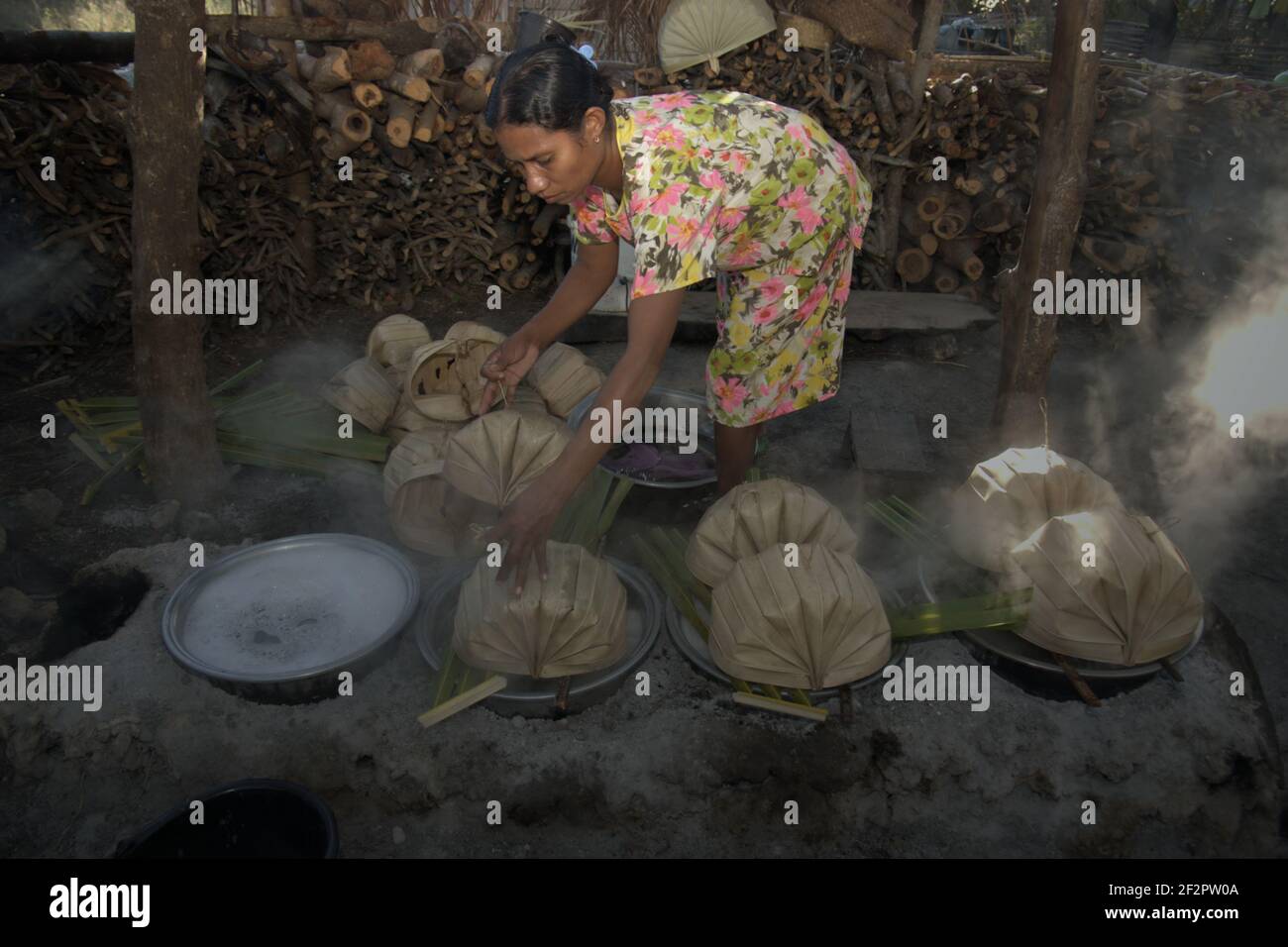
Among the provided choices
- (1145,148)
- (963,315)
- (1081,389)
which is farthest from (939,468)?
(1145,148)

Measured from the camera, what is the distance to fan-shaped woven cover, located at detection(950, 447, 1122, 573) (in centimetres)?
271

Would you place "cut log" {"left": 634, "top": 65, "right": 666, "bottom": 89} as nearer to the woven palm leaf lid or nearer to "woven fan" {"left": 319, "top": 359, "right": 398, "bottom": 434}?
the woven palm leaf lid

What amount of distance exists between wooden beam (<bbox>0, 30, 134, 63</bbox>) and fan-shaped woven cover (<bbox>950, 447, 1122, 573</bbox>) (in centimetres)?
532

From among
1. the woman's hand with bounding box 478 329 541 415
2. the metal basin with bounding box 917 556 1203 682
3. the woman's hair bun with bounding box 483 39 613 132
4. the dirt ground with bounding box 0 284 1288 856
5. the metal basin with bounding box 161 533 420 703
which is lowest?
the dirt ground with bounding box 0 284 1288 856

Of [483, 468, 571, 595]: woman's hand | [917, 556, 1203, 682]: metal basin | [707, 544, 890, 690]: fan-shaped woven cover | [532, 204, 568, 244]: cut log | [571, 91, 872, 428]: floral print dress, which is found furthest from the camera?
[532, 204, 568, 244]: cut log

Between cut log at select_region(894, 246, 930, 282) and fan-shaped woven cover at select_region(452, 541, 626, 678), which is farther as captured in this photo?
cut log at select_region(894, 246, 930, 282)

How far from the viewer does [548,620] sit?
88.7 inches

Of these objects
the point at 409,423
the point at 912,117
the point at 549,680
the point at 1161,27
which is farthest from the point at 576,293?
the point at 1161,27

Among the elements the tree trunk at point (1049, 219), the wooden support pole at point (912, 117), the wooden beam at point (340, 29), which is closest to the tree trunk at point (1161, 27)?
the wooden support pole at point (912, 117)

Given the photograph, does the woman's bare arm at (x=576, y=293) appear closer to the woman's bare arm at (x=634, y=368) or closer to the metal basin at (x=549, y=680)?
the woman's bare arm at (x=634, y=368)

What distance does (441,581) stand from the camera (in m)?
2.73

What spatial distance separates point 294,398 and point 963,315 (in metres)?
4.46

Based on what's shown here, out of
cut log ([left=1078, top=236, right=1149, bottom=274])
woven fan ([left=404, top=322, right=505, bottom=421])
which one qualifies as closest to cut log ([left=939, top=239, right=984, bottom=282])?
cut log ([left=1078, top=236, right=1149, bottom=274])
